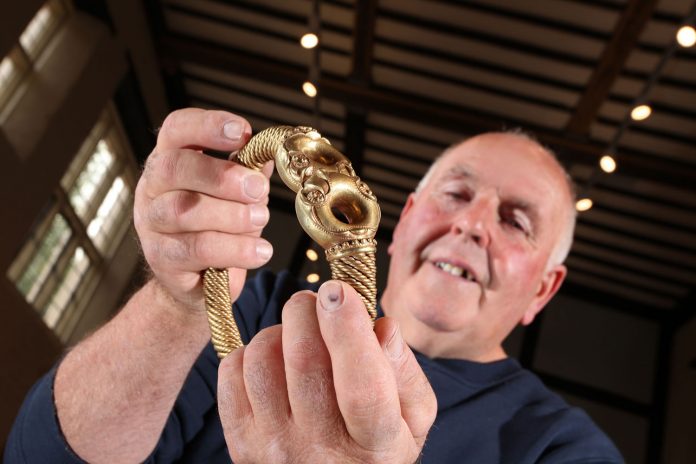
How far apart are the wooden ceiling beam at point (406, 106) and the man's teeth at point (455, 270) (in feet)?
12.1

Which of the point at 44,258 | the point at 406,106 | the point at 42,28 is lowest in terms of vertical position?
the point at 44,258

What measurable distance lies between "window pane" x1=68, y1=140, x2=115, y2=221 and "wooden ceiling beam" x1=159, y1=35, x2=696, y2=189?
4.23 ft

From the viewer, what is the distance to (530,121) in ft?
15.6

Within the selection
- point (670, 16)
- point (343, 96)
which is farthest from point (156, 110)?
point (670, 16)

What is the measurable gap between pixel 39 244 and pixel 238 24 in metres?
2.56

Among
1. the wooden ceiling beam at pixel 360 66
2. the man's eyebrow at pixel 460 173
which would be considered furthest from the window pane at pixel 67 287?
the man's eyebrow at pixel 460 173

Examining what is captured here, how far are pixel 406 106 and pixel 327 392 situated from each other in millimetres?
4668

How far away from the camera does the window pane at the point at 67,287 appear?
156 inches

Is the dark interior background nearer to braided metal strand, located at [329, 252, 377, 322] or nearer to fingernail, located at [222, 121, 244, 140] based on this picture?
fingernail, located at [222, 121, 244, 140]

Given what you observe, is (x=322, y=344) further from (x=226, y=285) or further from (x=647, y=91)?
(x=647, y=91)

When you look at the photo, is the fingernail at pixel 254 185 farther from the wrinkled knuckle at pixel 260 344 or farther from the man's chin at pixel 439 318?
the man's chin at pixel 439 318

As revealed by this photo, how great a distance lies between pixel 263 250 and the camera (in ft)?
2.21

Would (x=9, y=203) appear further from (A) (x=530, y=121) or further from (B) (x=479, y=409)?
(A) (x=530, y=121)

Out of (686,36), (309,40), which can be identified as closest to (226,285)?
(309,40)
